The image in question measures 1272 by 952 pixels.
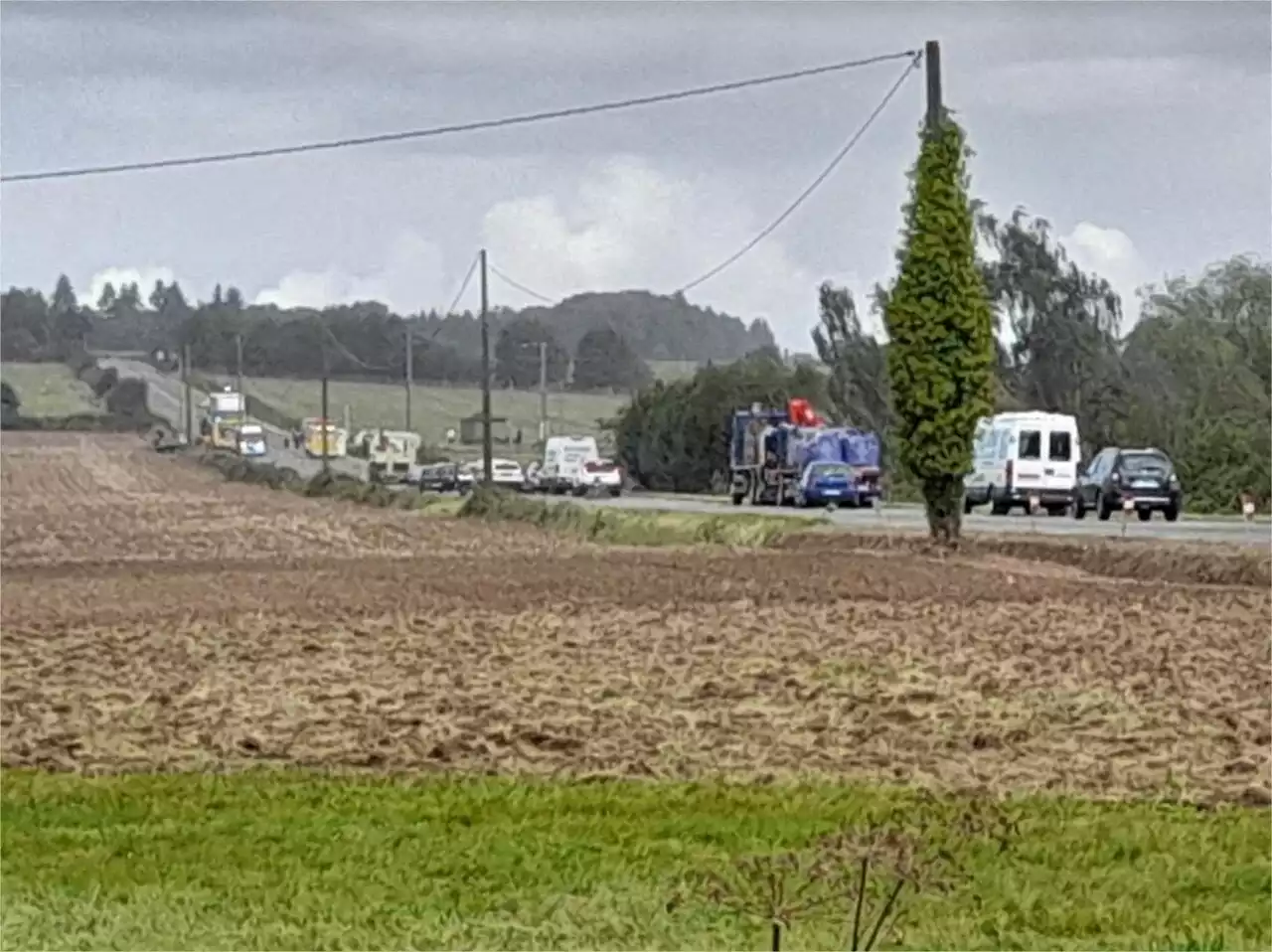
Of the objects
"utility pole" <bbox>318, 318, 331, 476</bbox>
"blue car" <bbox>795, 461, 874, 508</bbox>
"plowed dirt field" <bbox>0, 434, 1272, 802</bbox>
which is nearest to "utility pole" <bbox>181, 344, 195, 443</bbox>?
"plowed dirt field" <bbox>0, 434, 1272, 802</bbox>

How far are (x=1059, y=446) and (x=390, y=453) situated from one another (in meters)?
11.1

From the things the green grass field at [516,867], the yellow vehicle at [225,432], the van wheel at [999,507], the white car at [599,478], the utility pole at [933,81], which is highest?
the utility pole at [933,81]

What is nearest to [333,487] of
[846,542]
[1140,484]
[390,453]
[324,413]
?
[390,453]

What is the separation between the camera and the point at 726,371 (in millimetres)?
39719

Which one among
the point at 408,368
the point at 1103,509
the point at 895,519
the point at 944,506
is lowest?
the point at 895,519

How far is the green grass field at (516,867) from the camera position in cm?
673

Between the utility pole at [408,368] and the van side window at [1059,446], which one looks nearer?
the utility pole at [408,368]

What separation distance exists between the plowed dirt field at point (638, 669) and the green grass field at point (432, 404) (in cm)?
208

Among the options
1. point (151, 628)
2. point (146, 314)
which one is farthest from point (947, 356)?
point (151, 628)

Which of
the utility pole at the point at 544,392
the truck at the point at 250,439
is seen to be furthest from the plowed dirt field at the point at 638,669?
the utility pole at the point at 544,392

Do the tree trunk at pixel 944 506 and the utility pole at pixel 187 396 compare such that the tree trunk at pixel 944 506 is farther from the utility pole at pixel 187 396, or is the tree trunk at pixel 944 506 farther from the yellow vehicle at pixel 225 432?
the utility pole at pixel 187 396

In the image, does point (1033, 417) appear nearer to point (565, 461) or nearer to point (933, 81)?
point (565, 461)

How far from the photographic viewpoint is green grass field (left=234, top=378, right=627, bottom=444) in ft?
85.7

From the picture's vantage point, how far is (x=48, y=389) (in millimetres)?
19766
